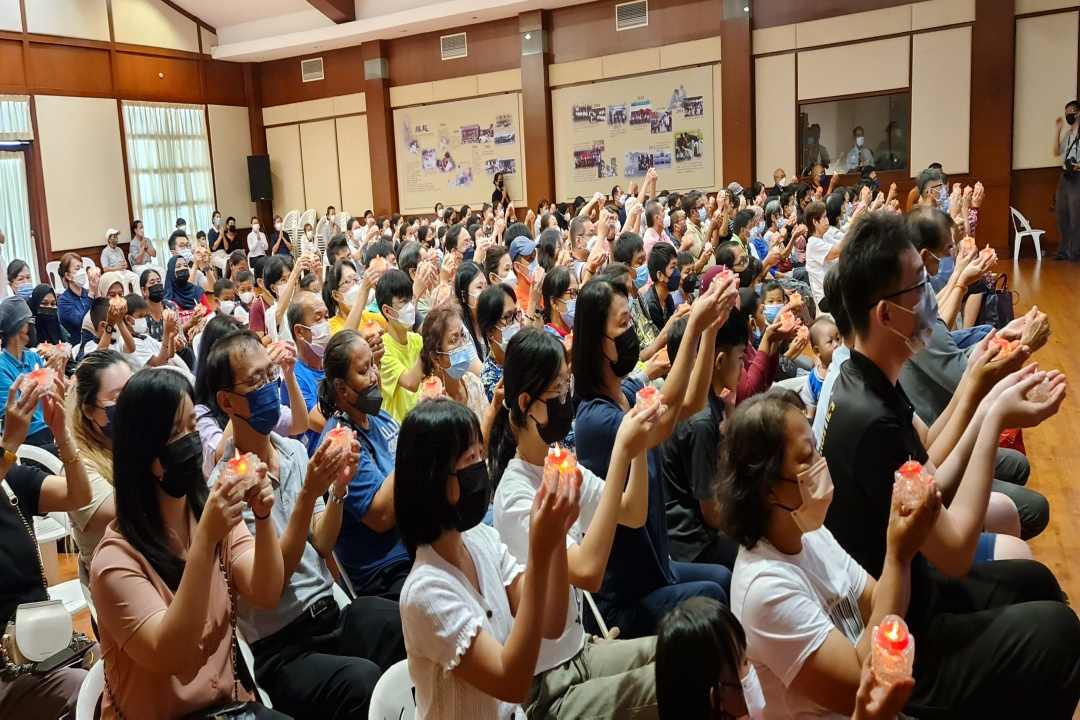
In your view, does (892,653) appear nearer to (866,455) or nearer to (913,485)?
(913,485)

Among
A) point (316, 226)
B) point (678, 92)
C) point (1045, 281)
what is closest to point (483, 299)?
point (1045, 281)

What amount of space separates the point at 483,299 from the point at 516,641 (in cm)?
274

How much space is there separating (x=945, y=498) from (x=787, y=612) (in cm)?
70

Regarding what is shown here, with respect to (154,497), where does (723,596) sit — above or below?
below

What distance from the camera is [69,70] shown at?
51.3ft

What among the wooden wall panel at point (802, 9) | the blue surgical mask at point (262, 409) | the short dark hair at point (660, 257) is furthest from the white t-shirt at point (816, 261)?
the wooden wall panel at point (802, 9)

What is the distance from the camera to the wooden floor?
3.76m

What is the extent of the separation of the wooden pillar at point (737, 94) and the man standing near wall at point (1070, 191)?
171 inches

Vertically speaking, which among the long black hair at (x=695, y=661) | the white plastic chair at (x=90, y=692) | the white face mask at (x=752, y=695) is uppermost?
the long black hair at (x=695, y=661)

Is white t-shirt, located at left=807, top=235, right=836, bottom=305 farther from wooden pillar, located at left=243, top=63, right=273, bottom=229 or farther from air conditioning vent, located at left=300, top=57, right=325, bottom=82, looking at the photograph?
wooden pillar, located at left=243, top=63, right=273, bottom=229

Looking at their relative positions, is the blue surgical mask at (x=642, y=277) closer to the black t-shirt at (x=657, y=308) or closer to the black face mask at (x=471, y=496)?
the black t-shirt at (x=657, y=308)

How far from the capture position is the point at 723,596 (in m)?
2.75

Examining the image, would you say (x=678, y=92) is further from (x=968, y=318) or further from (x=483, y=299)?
(x=483, y=299)

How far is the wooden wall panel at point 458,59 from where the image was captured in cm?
1639
